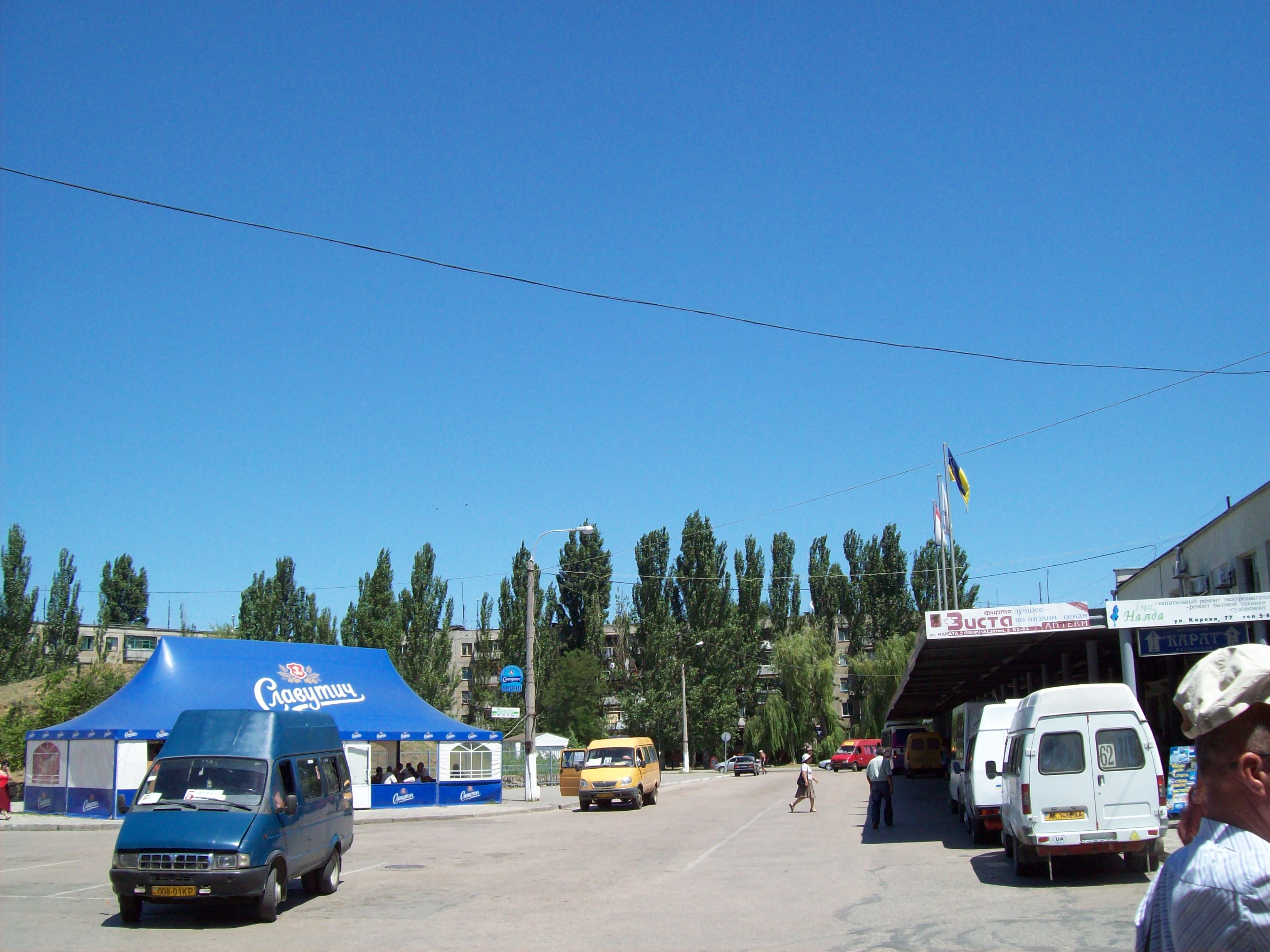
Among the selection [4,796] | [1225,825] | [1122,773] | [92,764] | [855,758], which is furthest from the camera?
[855,758]

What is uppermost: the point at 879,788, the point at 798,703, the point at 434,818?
the point at 879,788

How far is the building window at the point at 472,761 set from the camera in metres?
36.3

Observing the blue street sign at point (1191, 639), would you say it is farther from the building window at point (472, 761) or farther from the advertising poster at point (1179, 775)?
the building window at point (472, 761)

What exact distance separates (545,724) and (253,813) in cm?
5997

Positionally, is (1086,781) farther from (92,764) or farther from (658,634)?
(658,634)

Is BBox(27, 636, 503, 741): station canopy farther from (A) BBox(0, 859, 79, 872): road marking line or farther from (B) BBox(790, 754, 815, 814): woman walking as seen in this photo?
(B) BBox(790, 754, 815, 814): woman walking

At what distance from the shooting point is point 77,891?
14766 mm

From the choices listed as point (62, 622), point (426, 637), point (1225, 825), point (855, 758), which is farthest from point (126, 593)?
point (1225, 825)

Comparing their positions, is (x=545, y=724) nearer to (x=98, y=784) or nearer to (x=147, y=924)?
(x=98, y=784)

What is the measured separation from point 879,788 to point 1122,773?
924 cm

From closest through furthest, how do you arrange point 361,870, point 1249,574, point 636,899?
point 636,899
point 361,870
point 1249,574

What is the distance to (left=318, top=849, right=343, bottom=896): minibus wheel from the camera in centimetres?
1416

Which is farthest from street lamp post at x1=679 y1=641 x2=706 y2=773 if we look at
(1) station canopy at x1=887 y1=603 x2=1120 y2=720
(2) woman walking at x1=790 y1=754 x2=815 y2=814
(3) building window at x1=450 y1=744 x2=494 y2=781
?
(2) woman walking at x1=790 y1=754 x2=815 y2=814

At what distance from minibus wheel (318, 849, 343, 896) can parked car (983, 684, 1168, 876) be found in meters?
9.42
